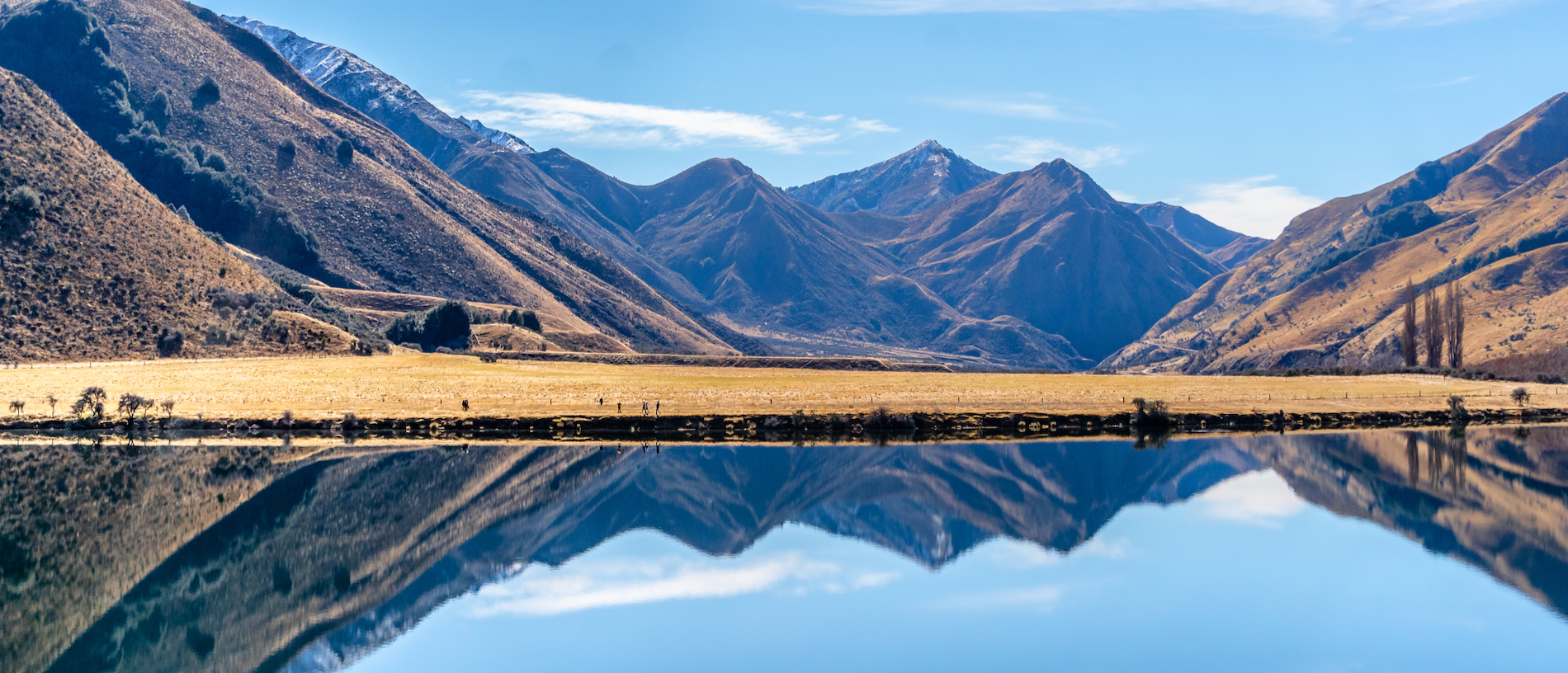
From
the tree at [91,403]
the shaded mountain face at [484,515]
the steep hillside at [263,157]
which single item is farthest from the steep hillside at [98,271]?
the steep hillside at [263,157]

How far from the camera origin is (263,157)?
163375mm

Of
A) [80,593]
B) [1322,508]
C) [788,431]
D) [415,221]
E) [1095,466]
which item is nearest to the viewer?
[80,593]

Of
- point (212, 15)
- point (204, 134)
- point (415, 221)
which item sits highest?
point (212, 15)

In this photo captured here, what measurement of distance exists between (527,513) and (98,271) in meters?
59.6

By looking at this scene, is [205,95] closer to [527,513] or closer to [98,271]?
[98,271]

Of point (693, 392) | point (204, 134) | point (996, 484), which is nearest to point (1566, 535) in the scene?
point (996, 484)

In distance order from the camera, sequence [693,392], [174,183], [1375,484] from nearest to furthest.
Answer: [1375,484]
[693,392]
[174,183]

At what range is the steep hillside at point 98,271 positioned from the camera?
70.4m

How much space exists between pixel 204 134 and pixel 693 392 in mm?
131915

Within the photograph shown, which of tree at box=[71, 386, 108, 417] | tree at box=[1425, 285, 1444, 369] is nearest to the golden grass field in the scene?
tree at box=[71, 386, 108, 417]

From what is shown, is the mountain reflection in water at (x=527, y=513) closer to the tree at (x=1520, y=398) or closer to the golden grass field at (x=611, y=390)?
the golden grass field at (x=611, y=390)

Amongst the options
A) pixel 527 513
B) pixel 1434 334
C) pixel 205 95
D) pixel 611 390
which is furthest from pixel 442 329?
pixel 1434 334

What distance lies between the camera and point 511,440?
4884 cm

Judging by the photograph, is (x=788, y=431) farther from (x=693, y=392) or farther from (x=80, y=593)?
(x=80, y=593)
